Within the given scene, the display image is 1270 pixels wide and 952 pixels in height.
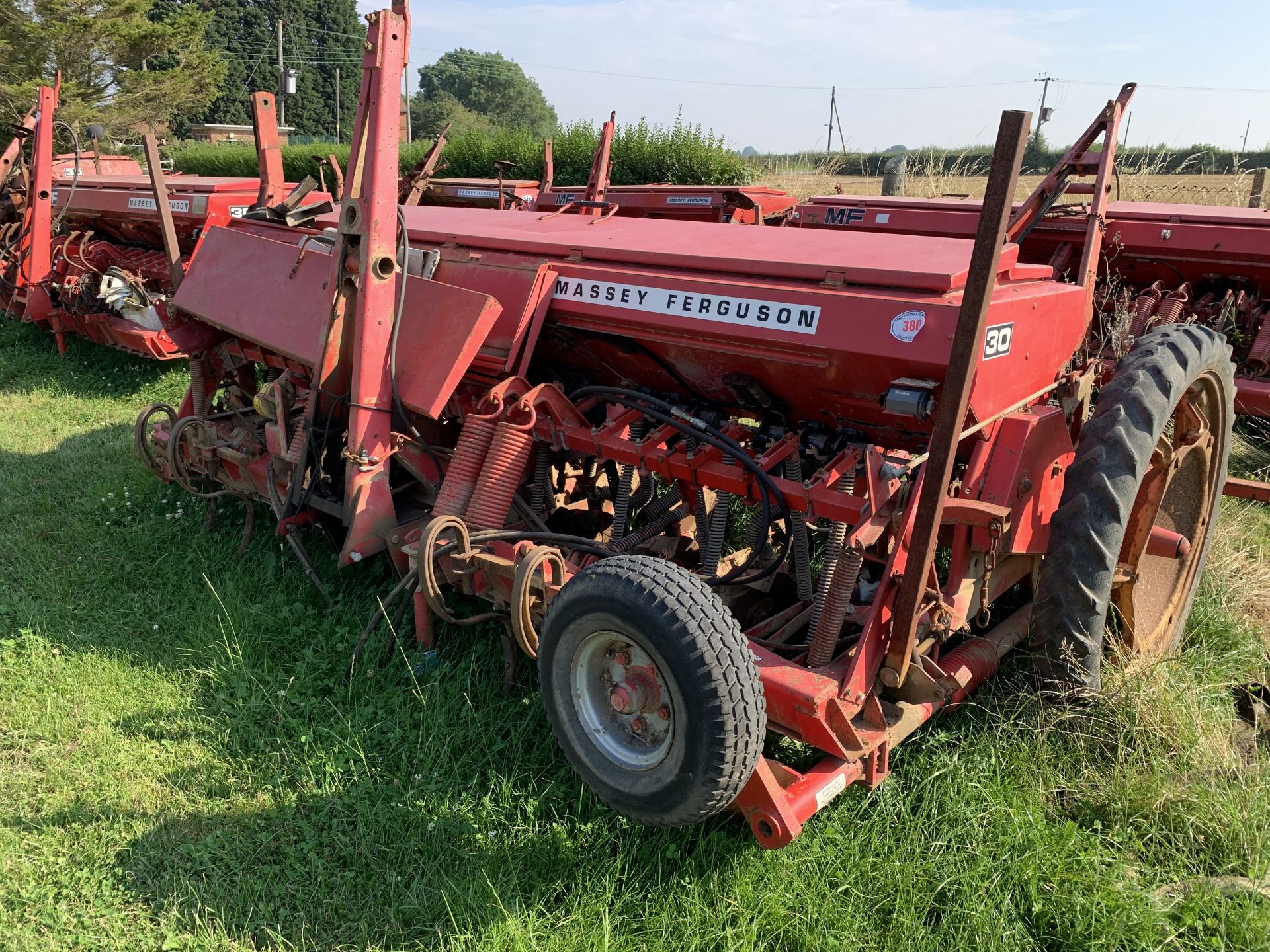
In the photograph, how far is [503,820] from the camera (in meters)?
2.67

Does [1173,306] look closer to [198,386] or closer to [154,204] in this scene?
[198,386]

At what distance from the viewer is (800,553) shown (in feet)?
9.58

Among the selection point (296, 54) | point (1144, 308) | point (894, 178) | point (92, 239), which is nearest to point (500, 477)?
point (1144, 308)

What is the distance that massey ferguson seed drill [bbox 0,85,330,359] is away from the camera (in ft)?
23.5

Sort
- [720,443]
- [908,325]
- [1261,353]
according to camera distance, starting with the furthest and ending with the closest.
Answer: [1261,353], [720,443], [908,325]

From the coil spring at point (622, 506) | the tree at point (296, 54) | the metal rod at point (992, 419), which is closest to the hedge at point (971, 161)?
the metal rod at point (992, 419)

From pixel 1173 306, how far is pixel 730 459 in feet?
13.4

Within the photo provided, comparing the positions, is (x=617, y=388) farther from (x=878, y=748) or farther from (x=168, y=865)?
(x=168, y=865)

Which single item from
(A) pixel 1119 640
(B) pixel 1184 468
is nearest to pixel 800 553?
(A) pixel 1119 640

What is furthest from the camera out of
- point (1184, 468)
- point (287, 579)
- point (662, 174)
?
point (662, 174)

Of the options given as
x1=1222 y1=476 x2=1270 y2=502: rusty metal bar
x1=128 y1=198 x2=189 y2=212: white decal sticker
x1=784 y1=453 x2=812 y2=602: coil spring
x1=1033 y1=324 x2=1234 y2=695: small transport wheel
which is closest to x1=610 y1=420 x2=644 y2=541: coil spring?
x1=784 y1=453 x2=812 y2=602: coil spring

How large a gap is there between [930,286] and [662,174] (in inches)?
486

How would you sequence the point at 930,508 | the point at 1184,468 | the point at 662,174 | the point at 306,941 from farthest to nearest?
the point at 662,174, the point at 1184,468, the point at 306,941, the point at 930,508

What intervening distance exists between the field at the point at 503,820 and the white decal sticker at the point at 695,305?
1.33 meters
